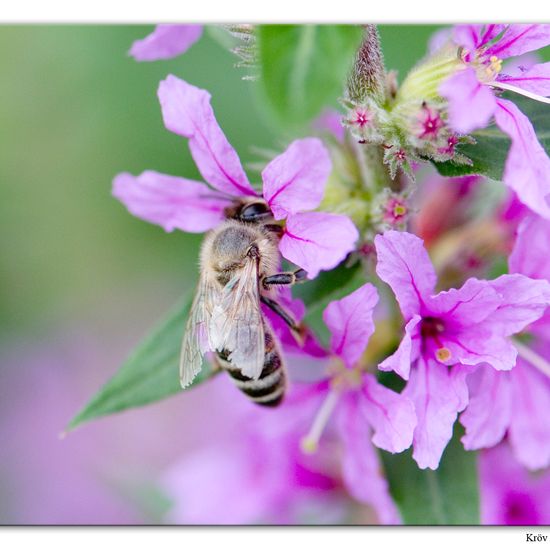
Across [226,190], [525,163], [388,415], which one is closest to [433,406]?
[388,415]

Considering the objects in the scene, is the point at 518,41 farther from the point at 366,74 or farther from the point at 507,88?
the point at 366,74

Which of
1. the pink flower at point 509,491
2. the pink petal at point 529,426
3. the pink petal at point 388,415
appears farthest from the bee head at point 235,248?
the pink flower at point 509,491

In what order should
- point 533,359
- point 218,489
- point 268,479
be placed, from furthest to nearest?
point 218,489 < point 268,479 < point 533,359

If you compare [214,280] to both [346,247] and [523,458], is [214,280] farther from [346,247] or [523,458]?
[523,458]

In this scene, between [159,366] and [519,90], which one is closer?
[519,90]

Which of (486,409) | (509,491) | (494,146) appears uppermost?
(494,146)

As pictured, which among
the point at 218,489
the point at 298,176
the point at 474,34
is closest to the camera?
the point at 298,176

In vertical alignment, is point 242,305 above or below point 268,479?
above
